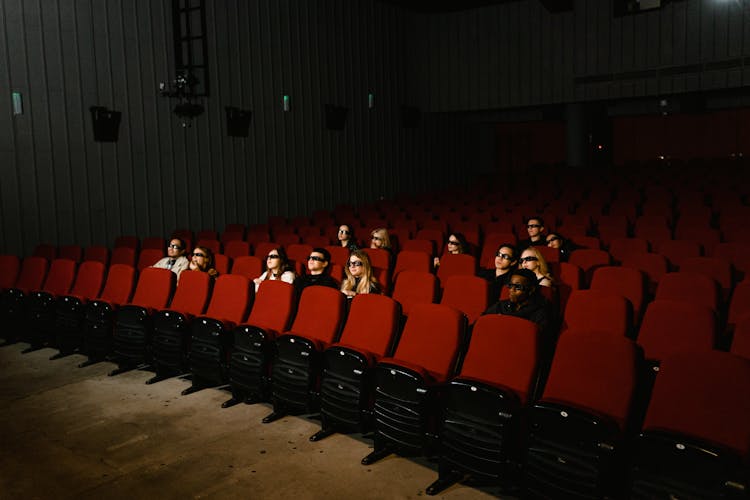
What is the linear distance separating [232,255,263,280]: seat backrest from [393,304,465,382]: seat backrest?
228cm

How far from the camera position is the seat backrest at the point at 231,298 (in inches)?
170

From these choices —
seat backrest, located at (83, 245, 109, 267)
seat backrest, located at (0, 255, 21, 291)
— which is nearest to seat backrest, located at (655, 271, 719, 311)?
seat backrest, located at (83, 245, 109, 267)

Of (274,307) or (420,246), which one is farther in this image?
(420,246)

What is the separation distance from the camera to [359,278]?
441cm

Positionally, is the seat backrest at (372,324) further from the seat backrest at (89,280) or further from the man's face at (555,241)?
the seat backrest at (89,280)

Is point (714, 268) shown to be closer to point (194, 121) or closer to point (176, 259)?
point (176, 259)

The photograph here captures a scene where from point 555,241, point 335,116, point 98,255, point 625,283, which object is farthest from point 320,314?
point 335,116

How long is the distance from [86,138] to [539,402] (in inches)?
288

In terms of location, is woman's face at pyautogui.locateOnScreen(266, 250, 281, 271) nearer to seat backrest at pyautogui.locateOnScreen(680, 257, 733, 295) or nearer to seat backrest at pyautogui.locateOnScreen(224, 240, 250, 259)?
seat backrest at pyautogui.locateOnScreen(224, 240, 250, 259)

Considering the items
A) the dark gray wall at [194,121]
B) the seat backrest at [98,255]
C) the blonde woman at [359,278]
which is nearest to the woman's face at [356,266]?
the blonde woman at [359,278]

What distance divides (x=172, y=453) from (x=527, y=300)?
2.09 m

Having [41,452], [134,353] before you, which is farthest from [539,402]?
[134,353]

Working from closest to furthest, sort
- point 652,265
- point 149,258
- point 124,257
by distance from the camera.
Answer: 1. point 652,265
2. point 149,258
3. point 124,257

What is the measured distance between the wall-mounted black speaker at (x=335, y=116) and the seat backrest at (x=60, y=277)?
6015 millimetres
